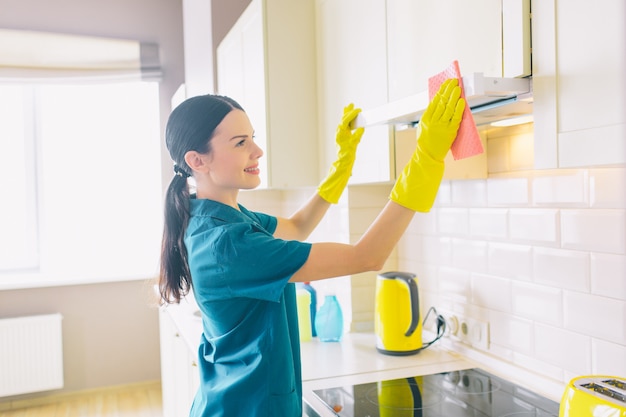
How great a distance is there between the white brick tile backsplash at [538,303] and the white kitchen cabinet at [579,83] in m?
0.58

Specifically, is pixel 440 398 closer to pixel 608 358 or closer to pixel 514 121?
pixel 608 358

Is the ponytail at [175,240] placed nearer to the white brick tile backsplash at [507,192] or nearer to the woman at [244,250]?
the woman at [244,250]

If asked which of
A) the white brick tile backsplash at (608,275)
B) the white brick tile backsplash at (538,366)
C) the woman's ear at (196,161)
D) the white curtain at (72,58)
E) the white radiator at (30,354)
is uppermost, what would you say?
the white curtain at (72,58)

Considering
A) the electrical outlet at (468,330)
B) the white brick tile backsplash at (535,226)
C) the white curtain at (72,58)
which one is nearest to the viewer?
the white brick tile backsplash at (535,226)

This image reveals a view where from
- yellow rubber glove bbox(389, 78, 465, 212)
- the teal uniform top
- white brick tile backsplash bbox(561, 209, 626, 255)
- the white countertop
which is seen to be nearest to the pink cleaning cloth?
yellow rubber glove bbox(389, 78, 465, 212)

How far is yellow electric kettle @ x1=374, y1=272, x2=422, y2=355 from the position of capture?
5.93 feet

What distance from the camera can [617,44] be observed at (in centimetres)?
83

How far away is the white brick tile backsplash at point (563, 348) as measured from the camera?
4.48 feet

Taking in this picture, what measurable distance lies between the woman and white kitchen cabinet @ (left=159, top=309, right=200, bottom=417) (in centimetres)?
67

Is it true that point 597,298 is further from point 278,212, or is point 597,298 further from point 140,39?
point 140,39

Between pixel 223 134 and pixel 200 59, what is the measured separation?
6.28ft

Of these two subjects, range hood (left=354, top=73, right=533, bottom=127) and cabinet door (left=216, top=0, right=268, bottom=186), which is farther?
cabinet door (left=216, top=0, right=268, bottom=186)

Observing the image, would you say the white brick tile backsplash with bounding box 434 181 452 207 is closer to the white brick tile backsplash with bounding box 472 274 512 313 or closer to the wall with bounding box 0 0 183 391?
the white brick tile backsplash with bounding box 472 274 512 313

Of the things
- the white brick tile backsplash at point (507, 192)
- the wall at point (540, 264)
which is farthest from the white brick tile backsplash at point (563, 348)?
the white brick tile backsplash at point (507, 192)
